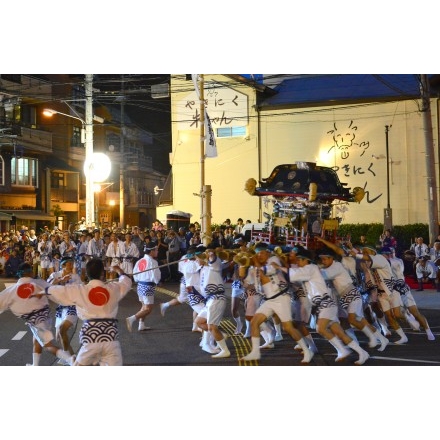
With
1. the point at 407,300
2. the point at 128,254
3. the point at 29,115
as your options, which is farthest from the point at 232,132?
the point at 29,115

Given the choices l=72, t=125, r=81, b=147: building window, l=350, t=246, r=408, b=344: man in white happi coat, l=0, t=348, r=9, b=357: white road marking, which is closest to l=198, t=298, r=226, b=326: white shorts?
l=350, t=246, r=408, b=344: man in white happi coat

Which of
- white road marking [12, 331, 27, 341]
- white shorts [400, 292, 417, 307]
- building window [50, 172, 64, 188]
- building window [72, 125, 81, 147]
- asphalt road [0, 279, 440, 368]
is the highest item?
building window [72, 125, 81, 147]

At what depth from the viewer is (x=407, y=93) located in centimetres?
1816

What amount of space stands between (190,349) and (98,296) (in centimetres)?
333

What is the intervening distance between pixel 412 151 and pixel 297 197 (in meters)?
7.49

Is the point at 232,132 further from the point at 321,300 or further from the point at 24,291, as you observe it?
the point at 24,291

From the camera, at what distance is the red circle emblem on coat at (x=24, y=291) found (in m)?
7.10

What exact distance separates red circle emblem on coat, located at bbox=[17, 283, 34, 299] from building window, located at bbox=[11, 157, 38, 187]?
23.9 meters

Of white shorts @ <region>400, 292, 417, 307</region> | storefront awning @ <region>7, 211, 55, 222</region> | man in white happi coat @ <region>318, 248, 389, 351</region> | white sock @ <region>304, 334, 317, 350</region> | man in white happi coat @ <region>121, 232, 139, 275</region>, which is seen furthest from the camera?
storefront awning @ <region>7, 211, 55, 222</region>

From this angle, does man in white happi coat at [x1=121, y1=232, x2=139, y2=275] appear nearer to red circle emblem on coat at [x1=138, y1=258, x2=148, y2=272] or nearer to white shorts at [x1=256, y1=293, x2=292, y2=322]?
red circle emblem on coat at [x1=138, y1=258, x2=148, y2=272]

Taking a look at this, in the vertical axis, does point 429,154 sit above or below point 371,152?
below

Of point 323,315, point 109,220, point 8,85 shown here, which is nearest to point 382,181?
point 323,315

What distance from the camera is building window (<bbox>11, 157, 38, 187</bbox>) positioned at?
29.9 m

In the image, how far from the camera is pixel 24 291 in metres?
7.11
